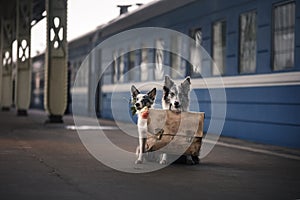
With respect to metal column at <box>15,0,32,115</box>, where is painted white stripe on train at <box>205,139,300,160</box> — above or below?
below

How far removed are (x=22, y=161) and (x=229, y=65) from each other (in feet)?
28.2

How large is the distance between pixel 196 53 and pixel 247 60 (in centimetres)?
351

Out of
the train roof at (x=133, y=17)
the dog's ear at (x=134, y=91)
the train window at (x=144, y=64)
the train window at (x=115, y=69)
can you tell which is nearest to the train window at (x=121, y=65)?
the train window at (x=115, y=69)

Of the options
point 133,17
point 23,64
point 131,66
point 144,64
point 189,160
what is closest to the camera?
point 189,160

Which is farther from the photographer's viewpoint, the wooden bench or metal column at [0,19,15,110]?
metal column at [0,19,15,110]

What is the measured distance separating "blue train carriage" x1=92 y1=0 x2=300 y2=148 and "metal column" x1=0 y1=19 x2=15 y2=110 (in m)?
19.1

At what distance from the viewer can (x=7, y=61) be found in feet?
135

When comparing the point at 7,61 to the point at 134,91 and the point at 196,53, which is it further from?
the point at 134,91

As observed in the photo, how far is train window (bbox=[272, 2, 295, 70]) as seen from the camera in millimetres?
14227

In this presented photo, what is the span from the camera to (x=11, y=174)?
8719 mm

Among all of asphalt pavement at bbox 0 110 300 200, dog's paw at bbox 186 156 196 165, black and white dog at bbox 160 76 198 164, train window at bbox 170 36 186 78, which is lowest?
asphalt pavement at bbox 0 110 300 200

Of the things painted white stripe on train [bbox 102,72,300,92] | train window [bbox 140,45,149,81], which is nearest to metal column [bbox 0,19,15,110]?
train window [bbox 140,45,149,81]

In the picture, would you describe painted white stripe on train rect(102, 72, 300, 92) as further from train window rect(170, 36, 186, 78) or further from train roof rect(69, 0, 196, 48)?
train roof rect(69, 0, 196, 48)

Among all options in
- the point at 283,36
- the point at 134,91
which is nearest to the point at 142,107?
the point at 134,91
